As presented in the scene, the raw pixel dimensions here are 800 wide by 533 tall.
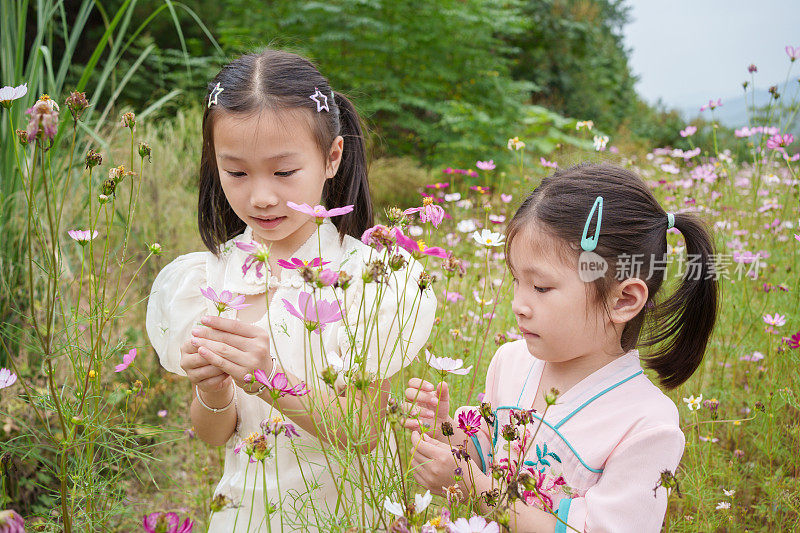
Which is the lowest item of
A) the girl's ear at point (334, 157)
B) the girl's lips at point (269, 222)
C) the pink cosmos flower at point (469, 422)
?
the pink cosmos flower at point (469, 422)

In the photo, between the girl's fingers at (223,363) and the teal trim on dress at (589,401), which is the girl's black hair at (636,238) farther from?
the girl's fingers at (223,363)

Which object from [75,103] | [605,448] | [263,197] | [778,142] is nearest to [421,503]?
[605,448]

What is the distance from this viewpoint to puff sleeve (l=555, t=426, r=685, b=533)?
89 cm

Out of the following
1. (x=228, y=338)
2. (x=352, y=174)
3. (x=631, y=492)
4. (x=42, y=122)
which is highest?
(x=42, y=122)

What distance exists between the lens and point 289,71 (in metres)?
1.23

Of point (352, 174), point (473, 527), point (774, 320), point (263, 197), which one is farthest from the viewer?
point (774, 320)

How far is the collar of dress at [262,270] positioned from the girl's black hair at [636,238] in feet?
1.32

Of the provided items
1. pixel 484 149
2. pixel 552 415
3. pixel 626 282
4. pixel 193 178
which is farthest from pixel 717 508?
pixel 484 149

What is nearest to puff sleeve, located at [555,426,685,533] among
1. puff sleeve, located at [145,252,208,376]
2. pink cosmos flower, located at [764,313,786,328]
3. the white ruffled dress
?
the white ruffled dress

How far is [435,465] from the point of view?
3.12 feet

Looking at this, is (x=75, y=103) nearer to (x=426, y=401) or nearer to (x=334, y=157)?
(x=334, y=157)

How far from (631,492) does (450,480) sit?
0.25m

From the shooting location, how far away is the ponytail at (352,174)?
1376 millimetres

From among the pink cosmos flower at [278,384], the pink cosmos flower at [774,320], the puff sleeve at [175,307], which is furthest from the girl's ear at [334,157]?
the pink cosmos flower at [774,320]
